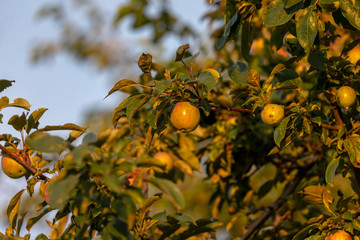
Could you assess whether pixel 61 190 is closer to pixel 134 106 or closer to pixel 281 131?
pixel 134 106

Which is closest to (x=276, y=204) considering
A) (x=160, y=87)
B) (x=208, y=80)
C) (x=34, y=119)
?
(x=208, y=80)

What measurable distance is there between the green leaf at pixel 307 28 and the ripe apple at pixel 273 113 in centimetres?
18

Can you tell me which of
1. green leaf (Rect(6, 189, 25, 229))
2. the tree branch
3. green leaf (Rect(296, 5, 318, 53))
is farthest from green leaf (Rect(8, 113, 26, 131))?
the tree branch

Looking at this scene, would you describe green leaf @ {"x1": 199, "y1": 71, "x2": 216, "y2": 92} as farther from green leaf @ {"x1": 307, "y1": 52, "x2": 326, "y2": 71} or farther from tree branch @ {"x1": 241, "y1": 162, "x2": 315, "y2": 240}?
tree branch @ {"x1": 241, "y1": 162, "x2": 315, "y2": 240}

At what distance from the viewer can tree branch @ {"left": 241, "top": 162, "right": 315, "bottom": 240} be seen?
1912 millimetres

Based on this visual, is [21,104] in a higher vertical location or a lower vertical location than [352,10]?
higher

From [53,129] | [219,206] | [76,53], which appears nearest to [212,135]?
[219,206]

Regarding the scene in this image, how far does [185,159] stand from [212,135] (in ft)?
0.67

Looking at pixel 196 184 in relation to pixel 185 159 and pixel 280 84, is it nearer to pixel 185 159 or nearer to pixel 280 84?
pixel 185 159

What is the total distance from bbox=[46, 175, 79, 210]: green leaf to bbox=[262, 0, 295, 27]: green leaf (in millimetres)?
702

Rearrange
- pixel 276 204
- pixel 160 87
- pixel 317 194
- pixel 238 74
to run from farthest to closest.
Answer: pixel 276 204 → pixel 238 74 → pixel 317 194 → pixel 160 87

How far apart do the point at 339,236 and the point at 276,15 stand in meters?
0.62

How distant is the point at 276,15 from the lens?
1306 mm

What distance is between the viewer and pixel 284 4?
4.29ft
